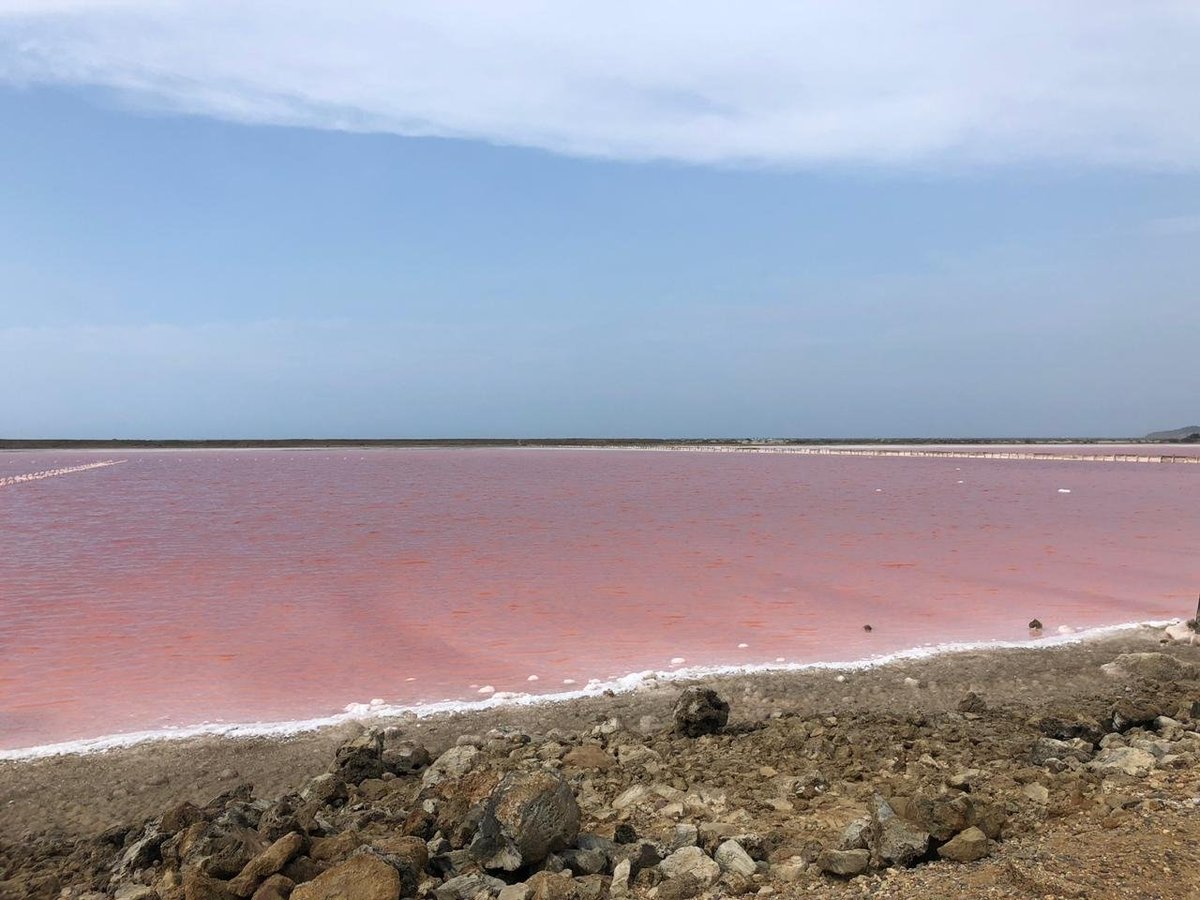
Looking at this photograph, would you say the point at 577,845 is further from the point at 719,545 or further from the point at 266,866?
the point at 719,545

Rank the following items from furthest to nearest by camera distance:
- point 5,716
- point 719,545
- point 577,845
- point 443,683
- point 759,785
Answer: point 719,545
point 443,683
point 5,716
point 759,785
point 577,845

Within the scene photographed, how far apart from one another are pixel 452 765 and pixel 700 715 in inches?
75.9

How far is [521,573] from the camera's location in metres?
14.7

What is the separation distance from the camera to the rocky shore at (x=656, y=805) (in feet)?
13.4

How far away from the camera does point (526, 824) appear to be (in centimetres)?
438

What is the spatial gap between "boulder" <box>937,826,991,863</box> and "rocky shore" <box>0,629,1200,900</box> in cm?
1

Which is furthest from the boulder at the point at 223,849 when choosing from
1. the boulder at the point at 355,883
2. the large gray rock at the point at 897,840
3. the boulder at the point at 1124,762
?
the boulder at the point at 1124,762

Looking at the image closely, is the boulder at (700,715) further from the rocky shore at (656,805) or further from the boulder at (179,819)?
the boulder at (179,819)

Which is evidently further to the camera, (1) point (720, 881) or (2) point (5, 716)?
(2) point (5, 716)

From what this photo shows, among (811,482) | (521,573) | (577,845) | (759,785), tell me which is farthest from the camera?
(811,482)

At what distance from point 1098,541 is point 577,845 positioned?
18317 mm

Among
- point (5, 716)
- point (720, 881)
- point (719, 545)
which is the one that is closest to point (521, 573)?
point (719, 545)

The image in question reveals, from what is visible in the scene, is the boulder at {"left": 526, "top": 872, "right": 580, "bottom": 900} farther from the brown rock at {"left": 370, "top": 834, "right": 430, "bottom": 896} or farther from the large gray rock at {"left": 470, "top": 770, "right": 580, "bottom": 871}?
the brown rock at {"left": 370, "top": 834, "right": 430, "bottom": 896}

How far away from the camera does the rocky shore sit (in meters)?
4.07
